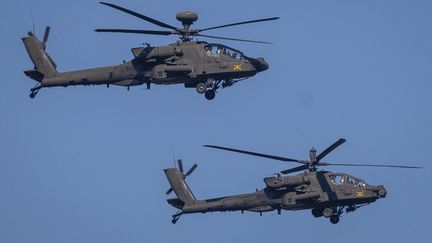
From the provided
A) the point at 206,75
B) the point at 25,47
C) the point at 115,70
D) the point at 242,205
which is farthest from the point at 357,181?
the point at 25,47

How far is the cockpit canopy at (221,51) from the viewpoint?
58.8m

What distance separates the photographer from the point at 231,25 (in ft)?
181

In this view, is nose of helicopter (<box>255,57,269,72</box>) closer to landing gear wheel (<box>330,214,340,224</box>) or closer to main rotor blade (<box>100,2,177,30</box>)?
main rotor blade (<box>100,2,177,30</box>)

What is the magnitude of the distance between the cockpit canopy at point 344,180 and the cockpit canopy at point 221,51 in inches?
347

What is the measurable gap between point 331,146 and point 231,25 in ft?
30.4

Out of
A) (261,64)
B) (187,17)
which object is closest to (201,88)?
(261,64)

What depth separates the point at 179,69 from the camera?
58.0 m

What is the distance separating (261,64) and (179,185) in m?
10.5

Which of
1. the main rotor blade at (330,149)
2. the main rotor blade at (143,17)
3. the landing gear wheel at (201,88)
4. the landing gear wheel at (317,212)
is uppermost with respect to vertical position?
the main rotor blade at (143,17)

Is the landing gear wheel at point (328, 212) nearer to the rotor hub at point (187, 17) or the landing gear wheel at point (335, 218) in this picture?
the landing gear wheel at point (335, 218)

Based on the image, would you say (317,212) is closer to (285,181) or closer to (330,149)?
(285,181)

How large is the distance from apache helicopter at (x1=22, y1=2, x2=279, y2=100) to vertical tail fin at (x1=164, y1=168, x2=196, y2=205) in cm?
785

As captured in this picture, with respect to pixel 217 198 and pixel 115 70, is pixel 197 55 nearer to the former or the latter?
pixel 115 70

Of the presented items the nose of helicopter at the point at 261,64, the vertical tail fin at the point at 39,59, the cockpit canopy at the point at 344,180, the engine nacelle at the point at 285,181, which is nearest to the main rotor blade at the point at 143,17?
the nose of helicopter at the point at 261,64
